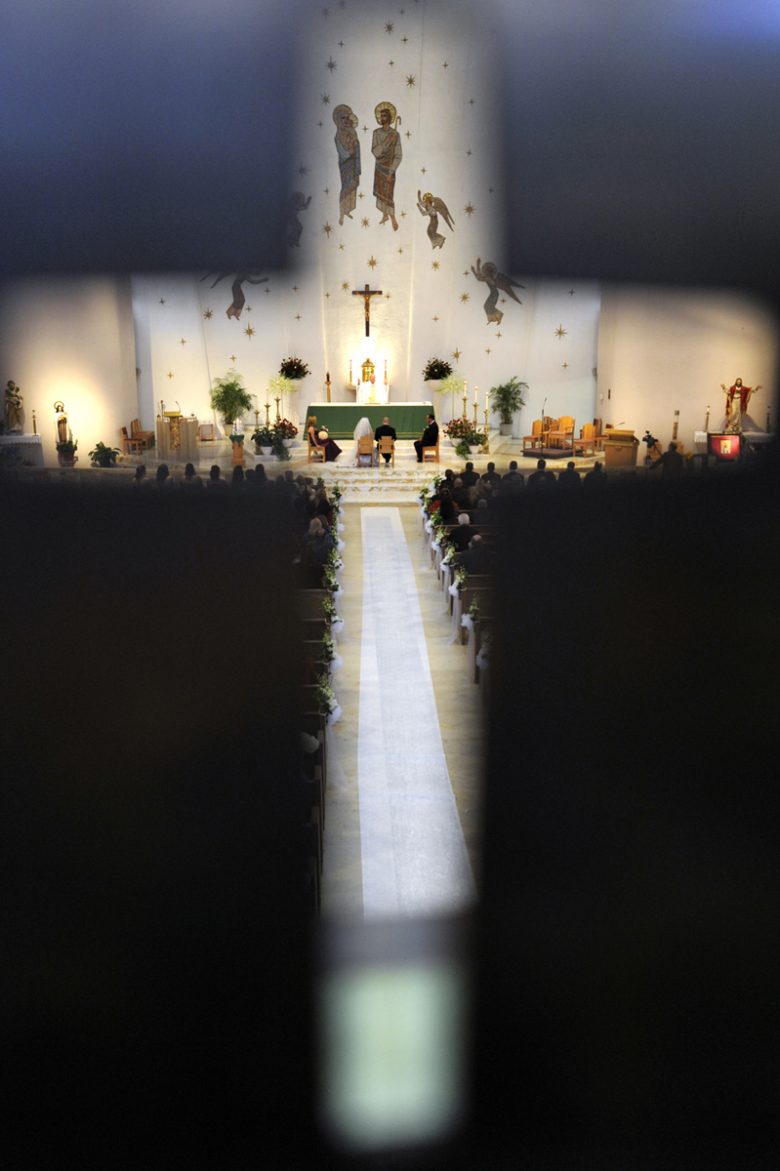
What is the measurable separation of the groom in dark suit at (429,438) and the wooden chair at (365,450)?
42.8 inches

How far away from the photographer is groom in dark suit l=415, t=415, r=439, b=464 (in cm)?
2241

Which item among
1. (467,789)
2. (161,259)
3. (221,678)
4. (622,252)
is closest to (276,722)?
(221,678)

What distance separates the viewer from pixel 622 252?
3.91 feet

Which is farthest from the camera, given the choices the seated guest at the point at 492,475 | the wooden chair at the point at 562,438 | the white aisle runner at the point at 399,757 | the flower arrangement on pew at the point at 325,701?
the flower arrangement on pew at the point at 325,701

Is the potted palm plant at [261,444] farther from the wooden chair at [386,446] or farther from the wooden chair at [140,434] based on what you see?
the wooden chair at [386,446]

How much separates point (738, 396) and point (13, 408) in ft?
3.14

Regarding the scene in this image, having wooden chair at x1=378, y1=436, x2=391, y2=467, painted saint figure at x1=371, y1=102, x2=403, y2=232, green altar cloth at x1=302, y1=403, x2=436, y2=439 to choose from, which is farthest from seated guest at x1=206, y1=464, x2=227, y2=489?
green altar cloth at x1=302, y1=403, x2=436, y2=439

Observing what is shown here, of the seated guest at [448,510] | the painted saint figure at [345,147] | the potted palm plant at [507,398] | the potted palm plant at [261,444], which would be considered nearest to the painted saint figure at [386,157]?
the painted saint figure at [345,147]

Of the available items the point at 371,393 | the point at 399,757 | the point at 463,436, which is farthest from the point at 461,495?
the point at 371,393

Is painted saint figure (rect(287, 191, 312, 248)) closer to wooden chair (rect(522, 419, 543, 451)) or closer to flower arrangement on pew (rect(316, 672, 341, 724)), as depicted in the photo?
wooden chair (rect(522, 419, 543, 451))

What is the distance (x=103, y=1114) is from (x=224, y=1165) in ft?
0.63

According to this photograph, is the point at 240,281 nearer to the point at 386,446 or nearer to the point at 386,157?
the point at 386,157

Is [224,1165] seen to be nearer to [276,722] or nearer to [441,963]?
[441,963]

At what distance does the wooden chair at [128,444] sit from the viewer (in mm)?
1331
